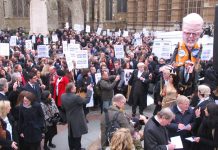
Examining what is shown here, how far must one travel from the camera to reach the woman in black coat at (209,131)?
17.2ft

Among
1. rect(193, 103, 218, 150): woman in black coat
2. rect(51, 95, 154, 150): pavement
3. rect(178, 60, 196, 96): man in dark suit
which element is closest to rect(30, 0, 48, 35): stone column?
rect(51, 95, 154, 150): pavement

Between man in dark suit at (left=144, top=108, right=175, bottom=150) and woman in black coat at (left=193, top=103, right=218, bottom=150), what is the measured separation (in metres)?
0.72

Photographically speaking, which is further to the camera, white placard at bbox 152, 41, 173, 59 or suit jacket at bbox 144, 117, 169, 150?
white placard at bbox 152, 41, 173, 59

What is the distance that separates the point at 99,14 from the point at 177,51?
111 ft

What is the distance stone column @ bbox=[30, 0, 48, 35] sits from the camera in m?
21.1

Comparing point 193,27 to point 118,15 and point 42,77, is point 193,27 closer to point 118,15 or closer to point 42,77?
point 42,77

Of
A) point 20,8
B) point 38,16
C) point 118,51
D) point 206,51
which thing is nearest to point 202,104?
point 206,51

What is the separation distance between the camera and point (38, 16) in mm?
21312

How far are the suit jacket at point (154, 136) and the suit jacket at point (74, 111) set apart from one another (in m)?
2.29

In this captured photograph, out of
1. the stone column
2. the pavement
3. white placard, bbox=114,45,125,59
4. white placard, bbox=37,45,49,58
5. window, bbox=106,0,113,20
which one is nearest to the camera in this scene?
the pavement

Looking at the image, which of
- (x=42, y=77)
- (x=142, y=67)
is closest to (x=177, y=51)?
(x=142, y=67)

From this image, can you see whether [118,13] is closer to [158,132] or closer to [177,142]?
[177,142]

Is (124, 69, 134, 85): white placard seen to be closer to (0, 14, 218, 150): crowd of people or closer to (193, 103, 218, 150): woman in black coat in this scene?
(0, 14, 218, 150): crowd of people

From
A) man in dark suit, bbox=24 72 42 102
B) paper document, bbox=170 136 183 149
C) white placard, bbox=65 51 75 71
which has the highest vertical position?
white placard, bbox=65 51 75 71
